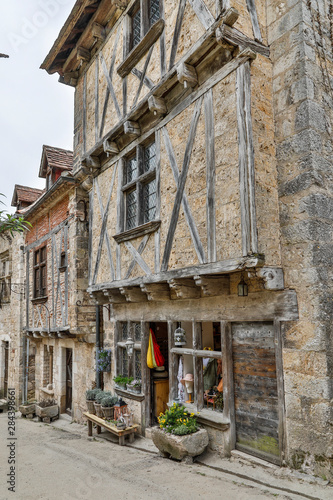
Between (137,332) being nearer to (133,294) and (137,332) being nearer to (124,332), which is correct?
(124,332)

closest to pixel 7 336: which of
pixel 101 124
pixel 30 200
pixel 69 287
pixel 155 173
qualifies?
pixel 30 200

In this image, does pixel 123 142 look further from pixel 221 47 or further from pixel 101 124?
pixel 221 47

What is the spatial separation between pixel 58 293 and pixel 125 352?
141 inches

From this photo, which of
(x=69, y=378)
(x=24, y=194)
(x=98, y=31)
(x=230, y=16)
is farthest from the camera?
(x=24, y=194)

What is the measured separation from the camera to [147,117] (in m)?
6.87

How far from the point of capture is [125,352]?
815cm

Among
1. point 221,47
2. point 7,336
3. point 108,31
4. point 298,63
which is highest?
point 108,31

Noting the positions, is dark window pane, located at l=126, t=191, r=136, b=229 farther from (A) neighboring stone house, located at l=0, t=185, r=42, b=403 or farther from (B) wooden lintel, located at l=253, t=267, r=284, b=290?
(A) neighboring stone house, located at l=0, t=185, r=42, b=403

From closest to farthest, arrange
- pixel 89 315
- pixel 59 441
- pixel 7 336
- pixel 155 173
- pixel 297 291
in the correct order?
pixel 297 291 < pixel 155 173 < pixel 59 441 < pixel 89 315 < pixel 7 336

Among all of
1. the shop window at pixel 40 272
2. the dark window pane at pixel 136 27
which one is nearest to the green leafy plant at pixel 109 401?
the shop window at pixel 40 272

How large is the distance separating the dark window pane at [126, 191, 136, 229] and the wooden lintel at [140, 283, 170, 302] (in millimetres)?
1460

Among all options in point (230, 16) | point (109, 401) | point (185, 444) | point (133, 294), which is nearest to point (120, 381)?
point (109, 401)

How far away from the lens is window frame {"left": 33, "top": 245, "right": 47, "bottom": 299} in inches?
487

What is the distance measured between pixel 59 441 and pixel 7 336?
344 inches
